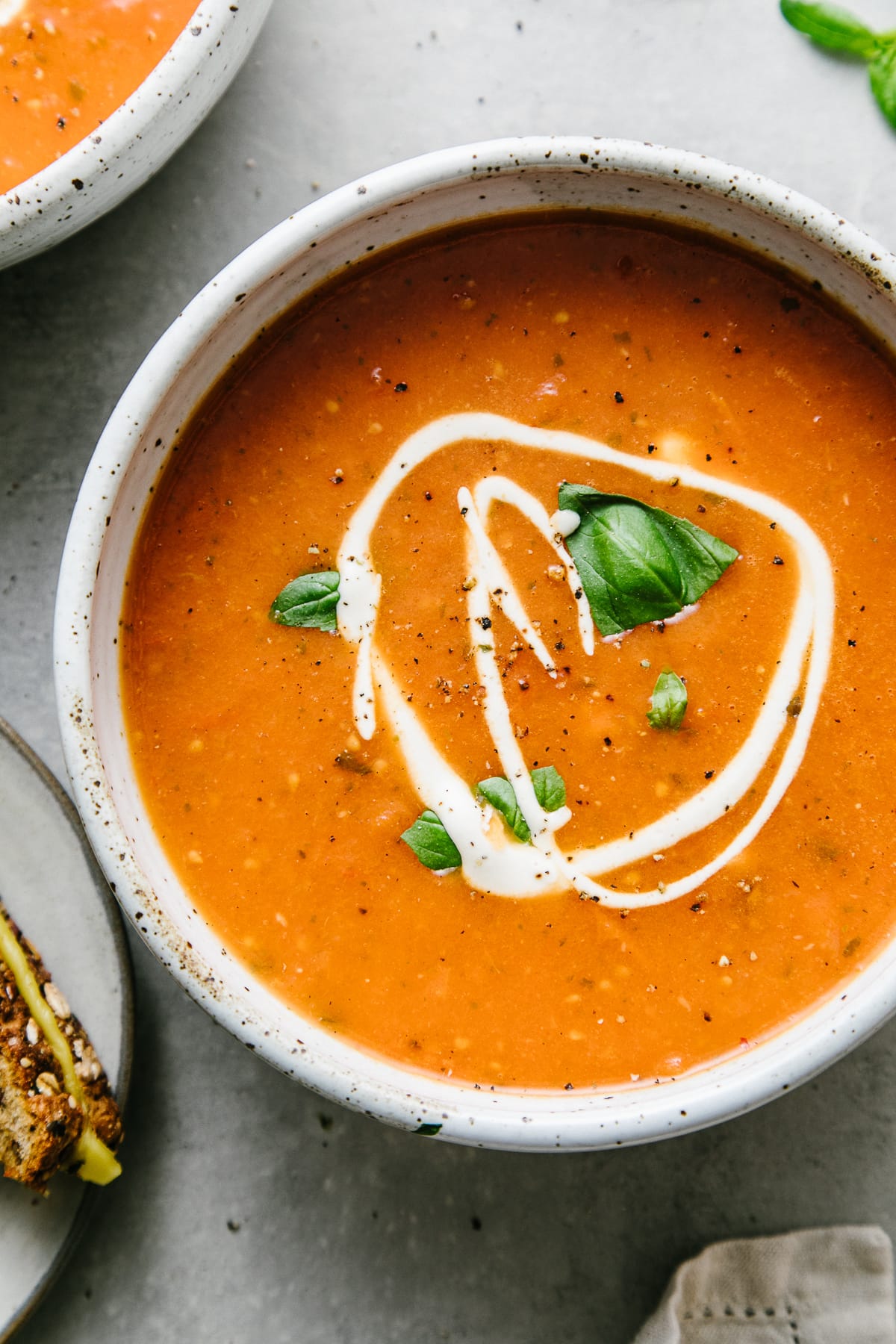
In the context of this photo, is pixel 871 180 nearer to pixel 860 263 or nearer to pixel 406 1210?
pixel 860 263

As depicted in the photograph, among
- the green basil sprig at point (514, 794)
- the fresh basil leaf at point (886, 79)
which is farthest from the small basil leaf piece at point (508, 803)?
the fresh basil leaf at point (886, 79)

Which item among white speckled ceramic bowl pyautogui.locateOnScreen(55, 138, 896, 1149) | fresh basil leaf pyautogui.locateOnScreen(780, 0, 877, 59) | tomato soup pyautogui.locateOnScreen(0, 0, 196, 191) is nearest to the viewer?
white speckled ceramic bowl pyautogui.locateOnScreen(55, 138, 896, 1149)

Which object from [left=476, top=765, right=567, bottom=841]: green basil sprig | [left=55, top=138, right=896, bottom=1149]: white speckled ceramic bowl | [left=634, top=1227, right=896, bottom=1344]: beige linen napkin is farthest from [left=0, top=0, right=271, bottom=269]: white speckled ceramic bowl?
[left=634, top=1227, right=896, bottom=1344]: beige linen napkin

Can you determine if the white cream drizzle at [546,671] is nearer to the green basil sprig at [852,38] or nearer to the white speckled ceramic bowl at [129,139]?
the white speckled ceramic bowl at [129,139]

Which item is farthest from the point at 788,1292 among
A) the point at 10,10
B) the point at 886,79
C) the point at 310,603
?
the point at 10,10

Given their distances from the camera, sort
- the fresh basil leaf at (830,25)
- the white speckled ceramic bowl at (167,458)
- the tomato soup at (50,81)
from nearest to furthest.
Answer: the white speckled ceramic bowl at (167,458)
the tomato soup at (50,81)
the fresh basil leaf at (830,25)

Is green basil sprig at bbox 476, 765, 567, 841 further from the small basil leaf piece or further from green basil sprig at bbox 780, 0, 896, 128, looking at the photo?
green basil sprig at bbox 780, 0, 896, 128

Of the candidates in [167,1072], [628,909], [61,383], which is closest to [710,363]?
[628,909]

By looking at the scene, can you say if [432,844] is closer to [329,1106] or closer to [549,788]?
[549,788]
